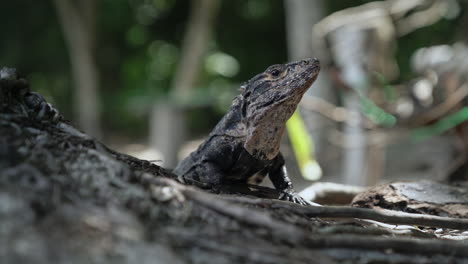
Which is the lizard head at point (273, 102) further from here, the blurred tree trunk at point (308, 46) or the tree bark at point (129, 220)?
the blurred tree trunk at point (308, 46)

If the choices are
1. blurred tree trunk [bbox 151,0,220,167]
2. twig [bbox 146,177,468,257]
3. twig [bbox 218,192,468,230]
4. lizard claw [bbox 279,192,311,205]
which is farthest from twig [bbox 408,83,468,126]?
blurred tree trunk [bbox 151,0,220,167]

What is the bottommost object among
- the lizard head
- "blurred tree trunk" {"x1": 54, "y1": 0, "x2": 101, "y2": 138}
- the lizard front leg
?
the lizard front leg

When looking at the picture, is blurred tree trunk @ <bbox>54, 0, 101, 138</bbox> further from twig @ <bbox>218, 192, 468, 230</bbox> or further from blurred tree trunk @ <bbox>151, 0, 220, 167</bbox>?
twig @ <bbox>218, 192, 468, 230</bbox>

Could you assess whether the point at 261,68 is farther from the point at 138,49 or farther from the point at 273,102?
the point at 273,102

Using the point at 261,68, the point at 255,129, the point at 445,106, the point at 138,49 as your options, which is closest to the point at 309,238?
the point at 255,129

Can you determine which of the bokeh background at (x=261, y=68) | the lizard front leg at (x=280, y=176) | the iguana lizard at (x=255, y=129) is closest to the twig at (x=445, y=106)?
the bokeh background at (x=261, y=68)

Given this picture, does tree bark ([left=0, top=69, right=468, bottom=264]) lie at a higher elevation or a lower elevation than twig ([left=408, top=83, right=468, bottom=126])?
lower

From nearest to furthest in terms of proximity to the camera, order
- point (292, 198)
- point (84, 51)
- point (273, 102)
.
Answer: point (292, 198)
point (273, 102)
point (84, 51)
